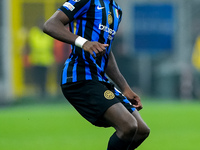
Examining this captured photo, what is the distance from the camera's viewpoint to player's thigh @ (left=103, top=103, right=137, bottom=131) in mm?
4871

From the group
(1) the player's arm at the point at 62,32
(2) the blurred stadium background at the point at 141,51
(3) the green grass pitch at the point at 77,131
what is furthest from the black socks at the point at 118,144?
(2) the blurred stadium background at the point at 141,51

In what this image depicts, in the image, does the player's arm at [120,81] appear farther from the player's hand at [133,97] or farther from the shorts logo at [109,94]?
the shorts logo at [109,94]

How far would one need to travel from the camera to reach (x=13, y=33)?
63.6 feet

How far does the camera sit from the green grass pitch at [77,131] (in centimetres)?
823

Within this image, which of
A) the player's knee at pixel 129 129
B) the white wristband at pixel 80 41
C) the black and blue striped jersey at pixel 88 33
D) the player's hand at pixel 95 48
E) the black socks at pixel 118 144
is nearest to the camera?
the player's hand at pixel 95 48

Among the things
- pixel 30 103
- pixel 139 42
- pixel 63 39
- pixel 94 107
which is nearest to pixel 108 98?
pixel 94 107

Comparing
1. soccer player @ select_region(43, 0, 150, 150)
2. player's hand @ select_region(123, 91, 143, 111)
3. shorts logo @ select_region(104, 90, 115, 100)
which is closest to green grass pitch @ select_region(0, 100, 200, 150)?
player's hand @ select_region(123, 91, 143, 111)

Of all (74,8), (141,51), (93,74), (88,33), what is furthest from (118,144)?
(141,51)

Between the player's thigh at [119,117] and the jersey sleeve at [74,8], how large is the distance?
84cm

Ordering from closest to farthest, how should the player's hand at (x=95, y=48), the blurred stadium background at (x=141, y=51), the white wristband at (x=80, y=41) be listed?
the player's hand at (x=95, y=48) → the white wristband at (x=80, y=41) → the blurred stadium background at (x=141, y=51)

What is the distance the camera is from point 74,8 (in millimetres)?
5027

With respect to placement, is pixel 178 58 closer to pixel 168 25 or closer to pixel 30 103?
pixel 168 25

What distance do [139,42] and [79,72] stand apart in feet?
49.3

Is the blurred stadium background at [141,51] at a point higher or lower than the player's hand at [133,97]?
lower
